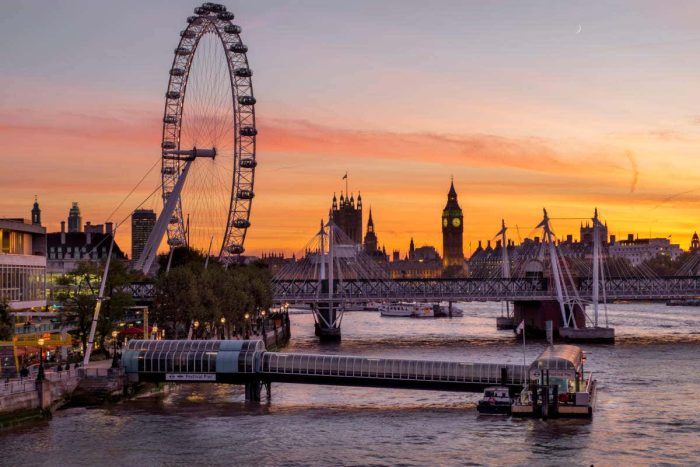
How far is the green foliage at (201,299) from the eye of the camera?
91062 mm

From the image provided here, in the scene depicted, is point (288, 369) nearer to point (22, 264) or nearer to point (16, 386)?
point (16, 386)

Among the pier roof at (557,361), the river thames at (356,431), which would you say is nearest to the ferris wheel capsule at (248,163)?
the river thames at (356,431)

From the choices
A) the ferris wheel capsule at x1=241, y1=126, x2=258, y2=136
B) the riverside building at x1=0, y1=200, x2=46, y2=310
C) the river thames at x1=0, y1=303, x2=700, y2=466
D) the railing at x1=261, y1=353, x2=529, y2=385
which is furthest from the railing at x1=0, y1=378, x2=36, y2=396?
the ferris wheel capsule at x1=241, y1=126, x2=258, y2=136

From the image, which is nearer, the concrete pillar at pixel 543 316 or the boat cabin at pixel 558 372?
the boat cabin at pixel 558 372

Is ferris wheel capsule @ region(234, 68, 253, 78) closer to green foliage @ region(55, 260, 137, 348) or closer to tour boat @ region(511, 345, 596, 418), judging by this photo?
green foliage @ region(55, 260, 137, 348)

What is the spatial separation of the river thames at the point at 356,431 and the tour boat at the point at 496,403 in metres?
0.75

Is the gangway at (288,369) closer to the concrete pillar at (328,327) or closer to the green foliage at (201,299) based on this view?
the green foliage at (201,299)

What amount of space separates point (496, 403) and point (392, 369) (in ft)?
23.1

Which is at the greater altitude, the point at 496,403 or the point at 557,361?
the point at 557,361

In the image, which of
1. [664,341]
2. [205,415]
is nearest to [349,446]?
[205,415]

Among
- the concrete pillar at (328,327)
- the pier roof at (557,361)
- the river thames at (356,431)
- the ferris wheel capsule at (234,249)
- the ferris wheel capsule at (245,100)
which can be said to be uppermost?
the ferris wheel capsule at (245,100)

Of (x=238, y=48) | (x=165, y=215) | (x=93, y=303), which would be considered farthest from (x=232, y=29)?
(x=93, y=303)

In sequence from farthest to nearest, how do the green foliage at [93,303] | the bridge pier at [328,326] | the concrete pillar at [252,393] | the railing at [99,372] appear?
the bridge pier at [328,326]
the green foliage at [93,303]
the concrete pillar at [252,393]
the railing at [99,372]

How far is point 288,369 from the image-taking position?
6694 cm
